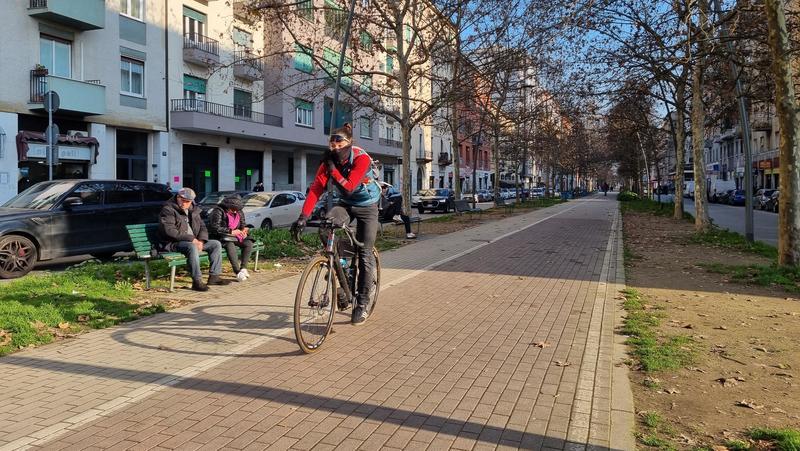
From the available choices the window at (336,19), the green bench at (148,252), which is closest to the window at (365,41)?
the window at (336,19)

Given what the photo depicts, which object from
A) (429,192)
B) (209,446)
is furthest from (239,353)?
(429,192)

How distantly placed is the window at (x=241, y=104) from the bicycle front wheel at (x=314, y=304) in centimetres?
2963

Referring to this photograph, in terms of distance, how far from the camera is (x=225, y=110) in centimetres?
3231

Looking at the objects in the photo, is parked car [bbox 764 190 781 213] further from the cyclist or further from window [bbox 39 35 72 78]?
the cyclist

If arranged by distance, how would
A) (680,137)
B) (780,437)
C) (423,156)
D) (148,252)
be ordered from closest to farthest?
(780,437)
(148,252)
(680,137)
(423,156)

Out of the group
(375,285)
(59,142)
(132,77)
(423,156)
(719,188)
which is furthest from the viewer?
(423,156)

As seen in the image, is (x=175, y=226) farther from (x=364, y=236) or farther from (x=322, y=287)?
(x=322, y=287)

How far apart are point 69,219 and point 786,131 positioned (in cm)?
1222

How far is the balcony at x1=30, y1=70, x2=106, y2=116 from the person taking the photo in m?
22.3

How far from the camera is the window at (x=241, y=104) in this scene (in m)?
33.4

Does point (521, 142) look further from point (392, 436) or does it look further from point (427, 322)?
point (392, 436)

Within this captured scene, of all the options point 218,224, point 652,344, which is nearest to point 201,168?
point 218,224

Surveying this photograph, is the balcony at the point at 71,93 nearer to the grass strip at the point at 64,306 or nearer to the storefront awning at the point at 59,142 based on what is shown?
the storefront awning at the point at 59,142

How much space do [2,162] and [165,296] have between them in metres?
18.1
